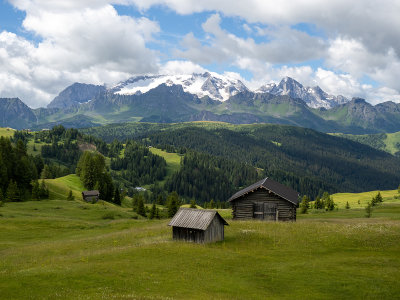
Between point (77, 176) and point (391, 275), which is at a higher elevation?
point (77, 176)

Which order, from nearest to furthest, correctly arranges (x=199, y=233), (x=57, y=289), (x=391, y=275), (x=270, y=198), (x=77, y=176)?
(x=57, y=289) → (x=391, y=275) → (x=199, y=233) → (x=270, y=198) → (x=77, y=176)

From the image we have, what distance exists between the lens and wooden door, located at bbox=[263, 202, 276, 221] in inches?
2309

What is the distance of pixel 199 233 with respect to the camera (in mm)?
41250

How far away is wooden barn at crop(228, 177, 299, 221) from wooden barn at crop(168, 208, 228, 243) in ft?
55.0

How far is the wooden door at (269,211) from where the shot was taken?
192ft

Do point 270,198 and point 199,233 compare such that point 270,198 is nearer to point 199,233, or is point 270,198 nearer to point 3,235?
point 199,233

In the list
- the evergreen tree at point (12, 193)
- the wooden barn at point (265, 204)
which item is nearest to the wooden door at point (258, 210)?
the wooden barn at point (265, 204)

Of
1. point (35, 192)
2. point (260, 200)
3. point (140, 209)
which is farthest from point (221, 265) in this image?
point (35, 192)

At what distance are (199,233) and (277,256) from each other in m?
10.5

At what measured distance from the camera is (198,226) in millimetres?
41062

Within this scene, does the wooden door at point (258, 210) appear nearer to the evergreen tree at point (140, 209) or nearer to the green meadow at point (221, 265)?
the green meadow at point (221, 265)

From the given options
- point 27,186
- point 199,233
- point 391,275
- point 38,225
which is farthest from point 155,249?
point 27,186

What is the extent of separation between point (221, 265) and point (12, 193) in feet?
255

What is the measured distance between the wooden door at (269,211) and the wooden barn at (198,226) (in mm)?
17235
